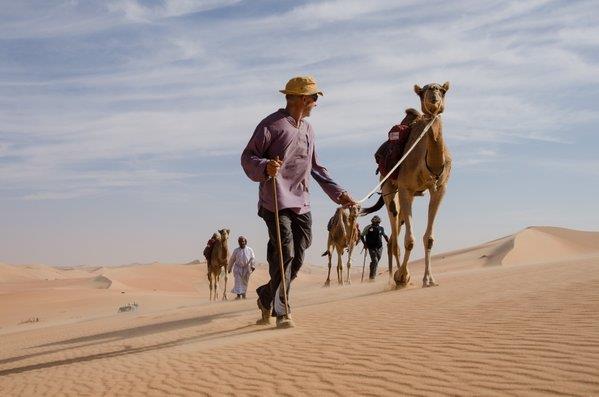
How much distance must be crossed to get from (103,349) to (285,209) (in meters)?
2.98

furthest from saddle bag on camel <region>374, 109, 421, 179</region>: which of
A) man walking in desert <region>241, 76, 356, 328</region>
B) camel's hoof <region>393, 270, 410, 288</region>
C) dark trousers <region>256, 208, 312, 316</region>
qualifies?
dark trousers <region>256, 208, 312, 316</region>

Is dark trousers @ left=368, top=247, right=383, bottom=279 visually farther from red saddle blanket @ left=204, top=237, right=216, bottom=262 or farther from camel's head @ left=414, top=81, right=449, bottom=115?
camel's head @ left=414, top=81, right=449, bottom=115

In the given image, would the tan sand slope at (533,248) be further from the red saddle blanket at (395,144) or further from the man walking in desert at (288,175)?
the man walking in desert at (288,175)

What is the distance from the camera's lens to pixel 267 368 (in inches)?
209

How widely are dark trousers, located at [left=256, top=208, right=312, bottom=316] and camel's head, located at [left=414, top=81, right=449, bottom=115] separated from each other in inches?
122

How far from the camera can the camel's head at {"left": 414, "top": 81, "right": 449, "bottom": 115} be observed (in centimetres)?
970

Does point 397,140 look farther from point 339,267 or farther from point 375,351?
point 339,267

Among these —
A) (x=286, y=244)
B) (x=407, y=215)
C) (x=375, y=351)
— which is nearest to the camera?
(x=375, y=351)

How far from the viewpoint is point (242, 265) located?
72.9ft

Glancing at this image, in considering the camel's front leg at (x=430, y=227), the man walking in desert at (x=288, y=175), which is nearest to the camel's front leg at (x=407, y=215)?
the camel's front leg at (x=430, y=227)

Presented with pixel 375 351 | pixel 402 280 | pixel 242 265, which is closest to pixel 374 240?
pixel 242 265

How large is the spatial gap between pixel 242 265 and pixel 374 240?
13.6ft

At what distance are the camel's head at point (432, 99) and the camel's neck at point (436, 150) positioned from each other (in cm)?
16

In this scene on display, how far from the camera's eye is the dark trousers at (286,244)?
7.24 m
